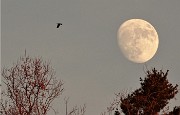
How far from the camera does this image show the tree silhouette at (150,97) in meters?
51.0

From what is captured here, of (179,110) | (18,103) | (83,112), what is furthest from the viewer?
(179,110)

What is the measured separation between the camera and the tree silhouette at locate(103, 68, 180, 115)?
51.0 metres

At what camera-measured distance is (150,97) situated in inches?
2032

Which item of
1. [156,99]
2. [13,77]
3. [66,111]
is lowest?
[66,111]

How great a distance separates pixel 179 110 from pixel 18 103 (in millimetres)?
20985

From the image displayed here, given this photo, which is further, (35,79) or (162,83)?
(162,83)

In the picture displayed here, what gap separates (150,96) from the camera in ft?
170

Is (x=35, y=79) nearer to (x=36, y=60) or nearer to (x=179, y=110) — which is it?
(x=36, y=60)

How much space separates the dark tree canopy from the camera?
51031 millimetres

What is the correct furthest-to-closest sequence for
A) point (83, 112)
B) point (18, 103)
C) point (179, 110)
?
point (179, 110) < point (83, 112) < point (18, 103)

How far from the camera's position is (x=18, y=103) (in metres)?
35.7

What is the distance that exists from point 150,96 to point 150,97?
18 centimetres

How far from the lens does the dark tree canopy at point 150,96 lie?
51.0 m

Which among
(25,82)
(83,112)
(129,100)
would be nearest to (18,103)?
(25,82)
